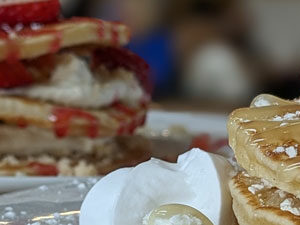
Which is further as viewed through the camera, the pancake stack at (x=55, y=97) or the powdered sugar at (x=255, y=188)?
the pancake stack at (x=55, y=97)

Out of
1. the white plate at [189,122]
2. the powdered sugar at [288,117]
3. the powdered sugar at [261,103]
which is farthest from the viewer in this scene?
the white plate at [189,122]

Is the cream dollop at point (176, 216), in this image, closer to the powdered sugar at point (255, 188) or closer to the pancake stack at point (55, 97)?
the powdered sugar at point (255, 188)

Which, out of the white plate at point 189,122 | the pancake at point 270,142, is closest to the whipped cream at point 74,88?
the white plate at point 189,122

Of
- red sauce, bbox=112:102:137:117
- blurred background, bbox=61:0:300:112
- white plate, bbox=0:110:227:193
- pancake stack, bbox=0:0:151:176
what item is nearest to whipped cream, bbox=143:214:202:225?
pancake stack, bbox=0:0:151:176

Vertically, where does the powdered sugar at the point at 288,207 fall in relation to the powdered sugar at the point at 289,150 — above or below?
below

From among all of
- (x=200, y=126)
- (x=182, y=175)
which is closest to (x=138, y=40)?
(x=200, y=126)

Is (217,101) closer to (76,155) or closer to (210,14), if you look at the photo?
(210,14)
